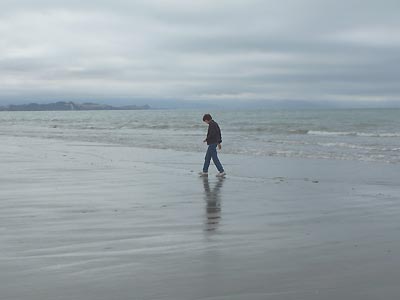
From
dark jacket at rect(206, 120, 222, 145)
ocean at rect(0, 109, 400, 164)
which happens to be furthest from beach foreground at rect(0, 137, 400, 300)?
ocean at rect(0, 109, 400, 164)

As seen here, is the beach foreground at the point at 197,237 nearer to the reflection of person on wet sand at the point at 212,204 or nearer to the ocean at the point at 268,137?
the reflection of person on wet sand at the point at 212,204

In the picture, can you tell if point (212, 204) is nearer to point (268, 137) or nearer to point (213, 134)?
point (213, 134)

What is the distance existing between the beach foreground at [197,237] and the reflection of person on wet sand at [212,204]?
2 centimetres

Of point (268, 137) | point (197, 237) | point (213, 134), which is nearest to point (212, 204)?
point (197, 237)

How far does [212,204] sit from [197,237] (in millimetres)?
2906

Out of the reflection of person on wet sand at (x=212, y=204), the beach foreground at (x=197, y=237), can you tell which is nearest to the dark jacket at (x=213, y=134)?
the beach foreground at (x=197, y=237)

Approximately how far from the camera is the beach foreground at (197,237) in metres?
4.99

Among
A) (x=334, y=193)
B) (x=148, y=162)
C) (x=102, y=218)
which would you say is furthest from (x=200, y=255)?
(x=148, y=162)

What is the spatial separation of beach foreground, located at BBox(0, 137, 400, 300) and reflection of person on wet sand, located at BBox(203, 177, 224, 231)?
18 millimetres

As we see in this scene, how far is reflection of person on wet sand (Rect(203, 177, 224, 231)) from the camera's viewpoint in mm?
7980

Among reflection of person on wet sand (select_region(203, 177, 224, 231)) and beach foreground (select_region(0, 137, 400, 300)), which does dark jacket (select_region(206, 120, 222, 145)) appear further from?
reflection of person on wet sand (select_region(203, 177, 224, 231))

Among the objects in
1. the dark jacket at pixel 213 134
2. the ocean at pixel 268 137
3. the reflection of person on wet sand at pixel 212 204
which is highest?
the dark jacket at pixel 213 134

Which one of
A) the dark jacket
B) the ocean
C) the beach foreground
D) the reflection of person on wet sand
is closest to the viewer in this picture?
the beach foreground

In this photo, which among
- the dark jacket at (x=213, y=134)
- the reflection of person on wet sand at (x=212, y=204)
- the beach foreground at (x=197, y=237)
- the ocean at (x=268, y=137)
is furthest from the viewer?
the ocean at (x=268, y=137)
